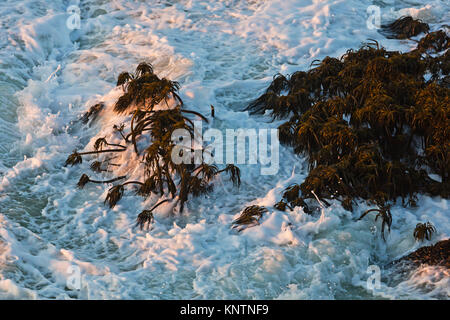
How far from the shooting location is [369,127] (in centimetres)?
730

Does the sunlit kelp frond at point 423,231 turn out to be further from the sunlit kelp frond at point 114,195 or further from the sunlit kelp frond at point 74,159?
the sunlit kelp frond at point 74,159

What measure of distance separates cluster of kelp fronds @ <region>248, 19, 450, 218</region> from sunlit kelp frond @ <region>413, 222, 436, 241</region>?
0.31 meters

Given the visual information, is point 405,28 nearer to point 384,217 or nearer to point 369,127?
point 369,127

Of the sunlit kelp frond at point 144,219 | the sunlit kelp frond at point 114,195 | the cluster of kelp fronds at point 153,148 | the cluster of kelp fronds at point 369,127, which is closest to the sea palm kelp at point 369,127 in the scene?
the cluster of kelp fronds at point 369,127

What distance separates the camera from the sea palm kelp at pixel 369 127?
257 inches

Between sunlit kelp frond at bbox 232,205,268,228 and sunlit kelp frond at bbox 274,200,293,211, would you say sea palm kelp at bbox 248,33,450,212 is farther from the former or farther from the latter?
sunlit kelp frond at bbox 232,205,268,228

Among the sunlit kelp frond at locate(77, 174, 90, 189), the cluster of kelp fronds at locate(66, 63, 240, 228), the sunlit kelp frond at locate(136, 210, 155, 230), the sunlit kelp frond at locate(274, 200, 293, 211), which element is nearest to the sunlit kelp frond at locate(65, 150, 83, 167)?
the cluster of kelp fronds at locate(66, 63, 240, 228)

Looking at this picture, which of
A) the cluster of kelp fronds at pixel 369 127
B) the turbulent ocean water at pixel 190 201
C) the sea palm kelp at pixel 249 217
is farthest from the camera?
the cluster of kelp fronds at pixel 369 127

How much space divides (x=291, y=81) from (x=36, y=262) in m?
4.64

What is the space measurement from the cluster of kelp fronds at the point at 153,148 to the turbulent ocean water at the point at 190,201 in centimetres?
15

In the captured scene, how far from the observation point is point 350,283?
5.55 m

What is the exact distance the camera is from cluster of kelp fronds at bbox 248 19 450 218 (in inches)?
257

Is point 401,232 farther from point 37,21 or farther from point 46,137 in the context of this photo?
point 37,21

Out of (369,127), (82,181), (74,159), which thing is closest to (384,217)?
(369,127)
